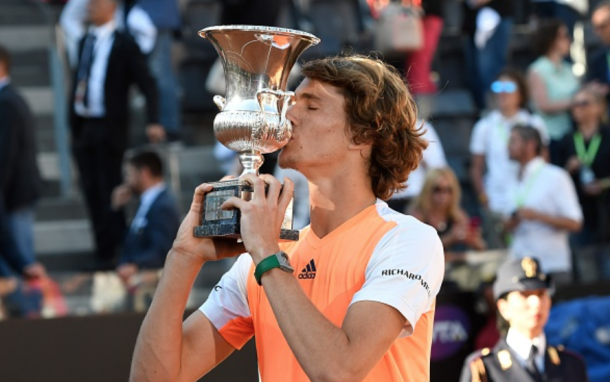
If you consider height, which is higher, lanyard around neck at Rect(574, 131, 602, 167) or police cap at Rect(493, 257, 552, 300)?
police cap at Rect(493, 257, 552, 300)

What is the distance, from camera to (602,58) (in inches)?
363

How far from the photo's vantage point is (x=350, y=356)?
2896mm

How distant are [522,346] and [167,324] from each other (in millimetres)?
2527

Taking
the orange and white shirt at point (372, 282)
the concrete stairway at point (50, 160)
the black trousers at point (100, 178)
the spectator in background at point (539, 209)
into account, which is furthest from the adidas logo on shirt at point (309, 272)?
the concrete stairway at point (50, 160)

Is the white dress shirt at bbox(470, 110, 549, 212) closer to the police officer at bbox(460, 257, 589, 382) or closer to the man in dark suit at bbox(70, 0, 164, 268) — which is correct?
the man in dark suit at bbox(70, 0, 164, 268)

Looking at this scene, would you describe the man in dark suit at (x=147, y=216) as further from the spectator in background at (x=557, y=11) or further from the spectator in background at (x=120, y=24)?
the spectator in background at (x=557, y=11)

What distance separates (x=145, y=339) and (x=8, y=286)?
316 centimetres

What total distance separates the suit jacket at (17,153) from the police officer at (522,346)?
3522 mm

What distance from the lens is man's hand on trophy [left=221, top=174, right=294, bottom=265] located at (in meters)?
3.02

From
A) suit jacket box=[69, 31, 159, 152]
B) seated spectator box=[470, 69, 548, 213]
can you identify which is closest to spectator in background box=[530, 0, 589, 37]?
seated spectator box=[470, 69, 548, 213]

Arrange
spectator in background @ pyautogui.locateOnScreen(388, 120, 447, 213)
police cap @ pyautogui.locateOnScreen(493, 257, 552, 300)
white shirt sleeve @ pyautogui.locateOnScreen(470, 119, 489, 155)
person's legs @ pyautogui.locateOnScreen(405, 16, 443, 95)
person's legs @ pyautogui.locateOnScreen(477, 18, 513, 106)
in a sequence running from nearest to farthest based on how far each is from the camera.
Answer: police cap @ pyautogui.locateOnScreen(493, 257, 552, 300) < spectator in background @ pyautogui.locateOnScreen(388, 120, 447, 213) < white shirt sleeve @ pyautogui.locateOnScreen(470, 119, 489, 155) < person's legs @ pyautogui.locateOnScreen(405, 16, 443, 95) < person's legs @ pyautogui.locateOnScreen(477, 18, 513, 106)

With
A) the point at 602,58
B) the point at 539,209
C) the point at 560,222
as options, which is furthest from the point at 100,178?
the point at 602,58

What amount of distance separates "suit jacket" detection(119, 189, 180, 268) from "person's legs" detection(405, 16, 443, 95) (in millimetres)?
2699

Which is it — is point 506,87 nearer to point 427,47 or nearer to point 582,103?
point 582,103
